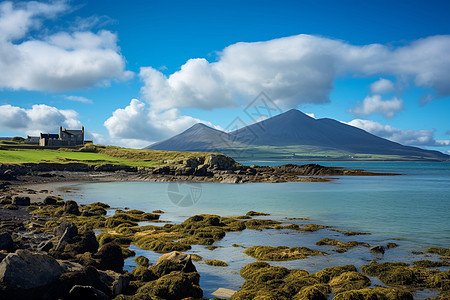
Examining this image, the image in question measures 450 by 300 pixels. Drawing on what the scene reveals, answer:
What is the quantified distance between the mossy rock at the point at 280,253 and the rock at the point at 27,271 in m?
9.08

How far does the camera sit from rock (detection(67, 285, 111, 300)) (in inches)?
363

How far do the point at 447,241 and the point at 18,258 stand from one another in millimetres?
21962

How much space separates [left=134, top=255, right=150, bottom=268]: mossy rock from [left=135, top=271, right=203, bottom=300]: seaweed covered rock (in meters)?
3.30

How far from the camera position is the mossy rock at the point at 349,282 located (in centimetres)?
1174

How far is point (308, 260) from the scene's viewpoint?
1549 cm

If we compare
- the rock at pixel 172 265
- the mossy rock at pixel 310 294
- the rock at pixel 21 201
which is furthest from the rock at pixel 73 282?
the rock at pixel 21 201

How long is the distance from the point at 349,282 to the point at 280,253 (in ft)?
14.9

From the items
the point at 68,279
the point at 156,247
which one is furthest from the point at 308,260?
the point at 68,279

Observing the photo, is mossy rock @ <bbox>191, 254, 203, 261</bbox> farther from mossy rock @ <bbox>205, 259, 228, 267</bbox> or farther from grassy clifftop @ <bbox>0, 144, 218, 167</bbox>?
grassy clifftop @ <bbox>0, 144, 218, 167</bbox>

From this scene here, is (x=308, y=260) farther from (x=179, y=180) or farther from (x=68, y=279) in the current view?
(x=179, y=180)

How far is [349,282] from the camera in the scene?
39.5ft

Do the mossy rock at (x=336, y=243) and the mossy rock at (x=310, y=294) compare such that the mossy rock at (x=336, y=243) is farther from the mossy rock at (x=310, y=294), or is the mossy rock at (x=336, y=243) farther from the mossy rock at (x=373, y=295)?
the mossy rock at (x=310, y=294)

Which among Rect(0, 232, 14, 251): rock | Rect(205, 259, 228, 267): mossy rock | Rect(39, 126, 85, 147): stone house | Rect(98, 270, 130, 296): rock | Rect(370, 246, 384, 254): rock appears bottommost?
Rect(205, 259, 228, 267): mossy rock

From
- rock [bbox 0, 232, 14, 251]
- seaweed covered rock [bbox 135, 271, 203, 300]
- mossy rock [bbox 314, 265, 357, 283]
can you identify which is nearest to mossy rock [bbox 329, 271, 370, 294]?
mossy rock [bbox 314, 265, 357, 283]
